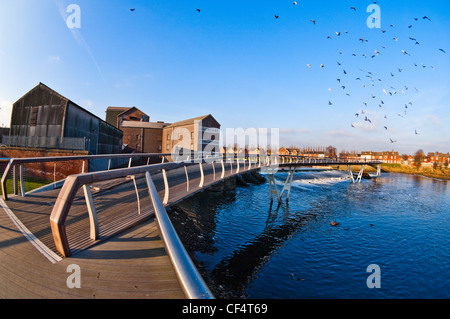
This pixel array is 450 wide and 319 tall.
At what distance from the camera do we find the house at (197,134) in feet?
141

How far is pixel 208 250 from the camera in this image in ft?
31.6

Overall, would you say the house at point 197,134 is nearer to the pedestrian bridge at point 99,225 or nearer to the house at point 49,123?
the house at point 49,123

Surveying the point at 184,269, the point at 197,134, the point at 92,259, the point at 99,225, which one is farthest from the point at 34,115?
the point at 184,269

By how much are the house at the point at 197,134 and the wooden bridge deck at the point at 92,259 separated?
36.8m

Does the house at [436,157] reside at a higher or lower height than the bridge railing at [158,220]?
higher

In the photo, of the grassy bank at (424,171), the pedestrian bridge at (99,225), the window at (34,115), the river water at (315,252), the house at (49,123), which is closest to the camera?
the pedestrian bridge at (99,225)

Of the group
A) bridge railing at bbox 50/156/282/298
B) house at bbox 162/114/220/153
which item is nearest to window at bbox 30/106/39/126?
bridge railing at bbox 50/156/282/298

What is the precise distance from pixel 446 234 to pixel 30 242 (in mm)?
22259

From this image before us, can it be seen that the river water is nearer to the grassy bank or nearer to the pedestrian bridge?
the pedestrian bridge

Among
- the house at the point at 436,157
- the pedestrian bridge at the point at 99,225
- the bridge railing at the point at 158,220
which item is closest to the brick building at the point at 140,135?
the pedestrian bridge at the point at 99,225

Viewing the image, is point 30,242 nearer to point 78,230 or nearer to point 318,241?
point 78,230

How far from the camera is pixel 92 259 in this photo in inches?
135

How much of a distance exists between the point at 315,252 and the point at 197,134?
34.7 m

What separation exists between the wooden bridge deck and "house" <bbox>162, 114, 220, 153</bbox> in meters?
36.8
